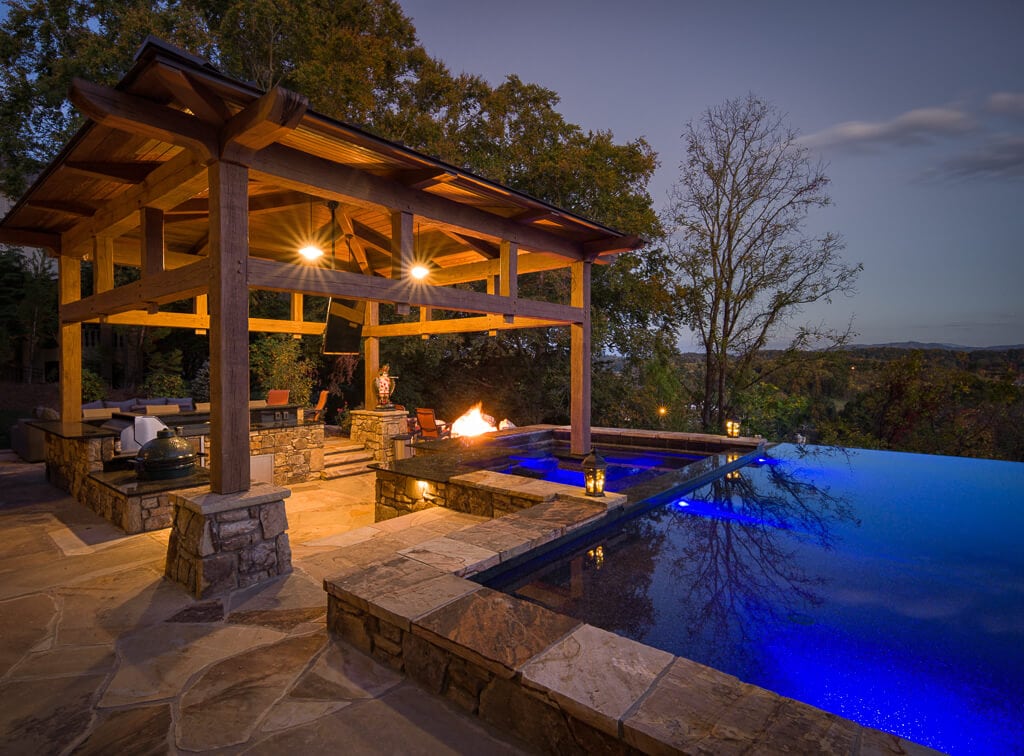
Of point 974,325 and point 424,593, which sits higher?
point 974,325

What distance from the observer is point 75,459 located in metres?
6.19

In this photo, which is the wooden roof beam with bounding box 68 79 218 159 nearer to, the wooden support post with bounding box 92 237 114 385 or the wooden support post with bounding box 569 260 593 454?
the wooden support post with bounding box 92 237 114 385

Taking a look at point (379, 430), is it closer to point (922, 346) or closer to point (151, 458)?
point (151, 458)

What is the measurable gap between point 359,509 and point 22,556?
3.14m

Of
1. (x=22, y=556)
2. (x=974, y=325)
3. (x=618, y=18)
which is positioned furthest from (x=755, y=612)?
(x=974, y=325)

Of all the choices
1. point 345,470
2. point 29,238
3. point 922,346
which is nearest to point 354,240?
point 345,470

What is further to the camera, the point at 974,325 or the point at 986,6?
the point at 974,325

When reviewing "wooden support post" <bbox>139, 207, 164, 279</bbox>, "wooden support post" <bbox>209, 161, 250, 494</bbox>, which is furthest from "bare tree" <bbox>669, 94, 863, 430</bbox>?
"wooden support post" <bbox>139, 207, 164, 279</bbox>

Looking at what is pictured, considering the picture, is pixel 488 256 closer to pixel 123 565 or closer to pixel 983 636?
pixel 123 565

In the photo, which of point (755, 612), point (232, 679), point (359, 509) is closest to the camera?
point (232, 679)

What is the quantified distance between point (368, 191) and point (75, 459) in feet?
17.3

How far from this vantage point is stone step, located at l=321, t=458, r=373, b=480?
28.0ft

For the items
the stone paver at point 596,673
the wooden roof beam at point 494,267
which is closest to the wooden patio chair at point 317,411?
the wooden roof beam at point 494,267

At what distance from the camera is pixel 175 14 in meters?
13.1
